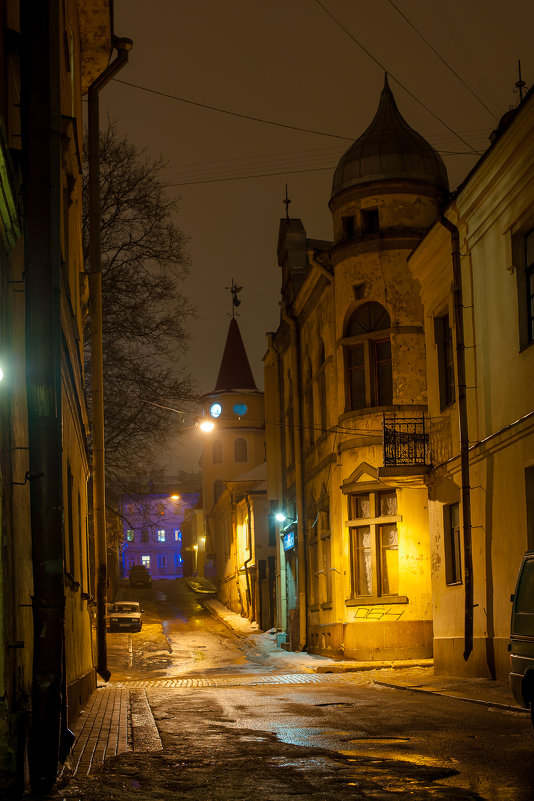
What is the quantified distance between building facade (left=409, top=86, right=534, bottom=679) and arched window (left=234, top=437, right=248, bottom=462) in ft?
179

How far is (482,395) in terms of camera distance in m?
18.2

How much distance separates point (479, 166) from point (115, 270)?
43.7ft

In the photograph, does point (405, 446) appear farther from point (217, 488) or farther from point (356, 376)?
point (217, 488)

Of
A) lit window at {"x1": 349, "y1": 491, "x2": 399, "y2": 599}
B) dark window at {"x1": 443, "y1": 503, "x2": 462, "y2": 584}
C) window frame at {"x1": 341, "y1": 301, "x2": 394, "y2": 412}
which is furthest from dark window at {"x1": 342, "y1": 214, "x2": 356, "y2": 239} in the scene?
dark window at {"x1": 443, "y1": 503, "x2": 462, "y2": 584}

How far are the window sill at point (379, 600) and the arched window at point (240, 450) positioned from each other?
50.0 m

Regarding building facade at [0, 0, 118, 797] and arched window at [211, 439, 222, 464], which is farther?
arched window at [211, 439, 222, 464]

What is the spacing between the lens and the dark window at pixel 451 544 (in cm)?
2053

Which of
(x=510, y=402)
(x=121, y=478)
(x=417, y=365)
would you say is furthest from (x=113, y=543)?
(x=510, y=402)

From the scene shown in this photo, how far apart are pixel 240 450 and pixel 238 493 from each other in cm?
2132

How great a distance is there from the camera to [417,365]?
2608 centimetres

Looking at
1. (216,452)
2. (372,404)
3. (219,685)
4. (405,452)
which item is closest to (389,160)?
(372,404)

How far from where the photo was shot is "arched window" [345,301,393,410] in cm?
2669

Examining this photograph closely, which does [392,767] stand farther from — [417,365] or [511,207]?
[417,365]

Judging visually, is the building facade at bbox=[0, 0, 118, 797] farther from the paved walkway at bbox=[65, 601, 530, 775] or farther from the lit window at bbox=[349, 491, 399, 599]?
the lit window at bbox=[349, 491, 399, 599]
